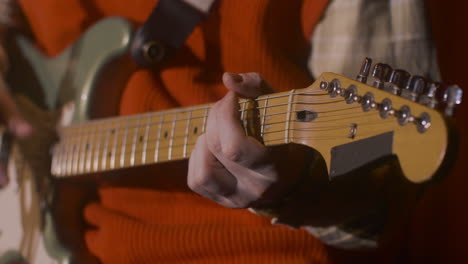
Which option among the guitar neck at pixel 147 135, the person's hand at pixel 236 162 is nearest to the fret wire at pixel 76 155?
the guitar neck at pixel 147 135

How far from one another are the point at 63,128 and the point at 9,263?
0.18 meters

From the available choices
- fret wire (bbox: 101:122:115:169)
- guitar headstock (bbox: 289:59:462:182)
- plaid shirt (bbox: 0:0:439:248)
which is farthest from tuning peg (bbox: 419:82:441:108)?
fret wire (bbox: 101:122:115:169)

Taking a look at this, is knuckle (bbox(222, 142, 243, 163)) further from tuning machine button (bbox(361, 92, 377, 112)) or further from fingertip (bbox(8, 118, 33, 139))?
fingertip (bbox(8, 118, 33, 139))

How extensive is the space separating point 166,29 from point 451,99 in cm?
35

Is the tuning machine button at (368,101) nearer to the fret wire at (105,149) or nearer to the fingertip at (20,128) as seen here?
the fret wire at (105,149)

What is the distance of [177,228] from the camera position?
542 mm

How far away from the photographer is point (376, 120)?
0.32 meters

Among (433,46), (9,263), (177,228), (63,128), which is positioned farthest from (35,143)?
(433,46)

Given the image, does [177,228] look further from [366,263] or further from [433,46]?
[433,46]

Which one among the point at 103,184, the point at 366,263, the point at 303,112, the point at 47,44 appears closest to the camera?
the point at 303,112

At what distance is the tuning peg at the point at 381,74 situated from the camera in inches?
12.5

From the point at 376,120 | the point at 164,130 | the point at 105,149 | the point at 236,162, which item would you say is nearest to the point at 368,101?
the point at 376,120

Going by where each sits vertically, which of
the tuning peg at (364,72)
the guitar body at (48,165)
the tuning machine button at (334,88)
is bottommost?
the guitar body at (48,165)

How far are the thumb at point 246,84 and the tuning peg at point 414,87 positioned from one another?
145 mm
